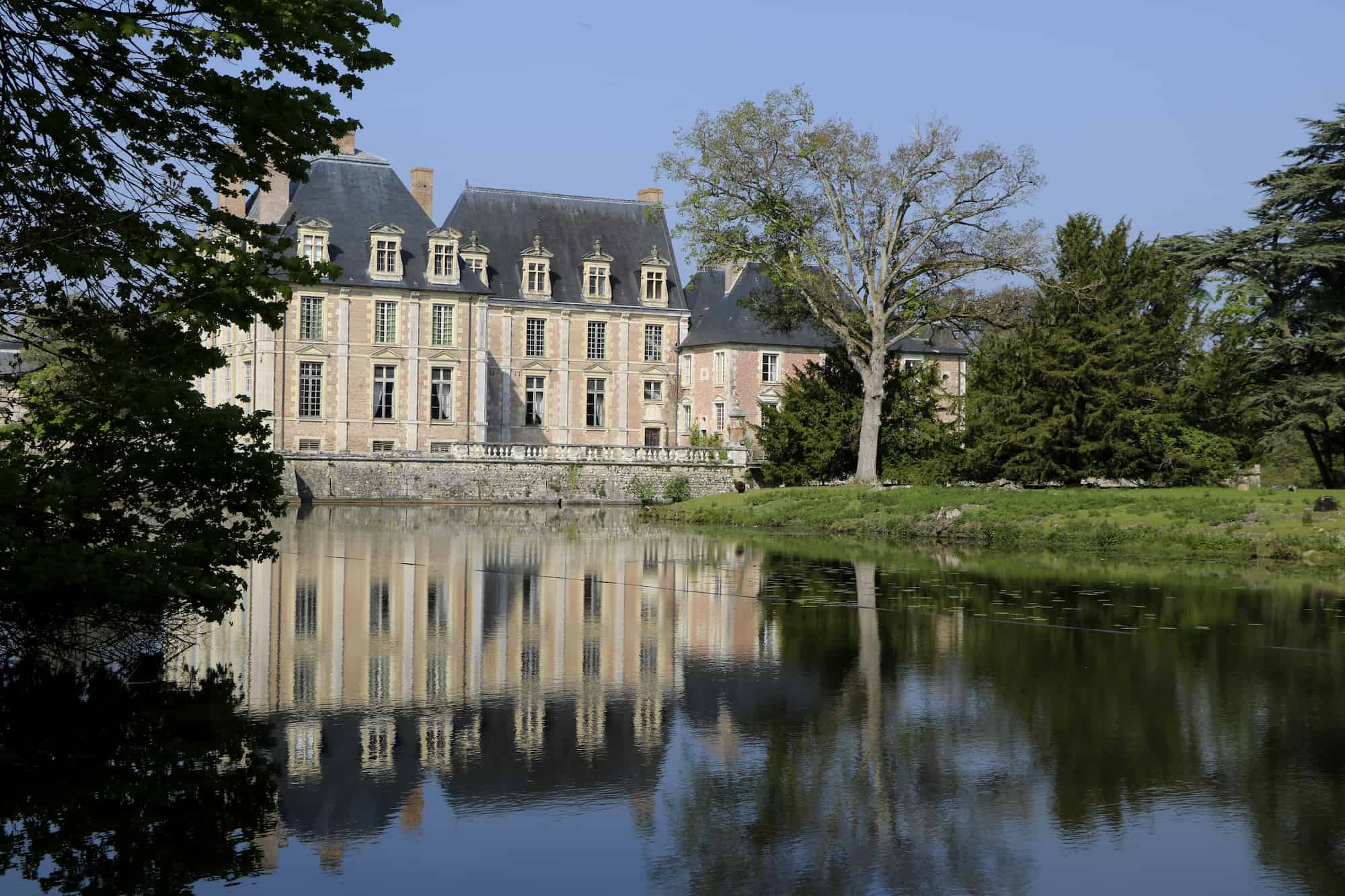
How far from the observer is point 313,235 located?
4797cm

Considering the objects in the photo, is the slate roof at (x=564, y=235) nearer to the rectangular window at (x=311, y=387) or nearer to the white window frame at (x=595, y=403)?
the white window frame at (x=595, y=403)

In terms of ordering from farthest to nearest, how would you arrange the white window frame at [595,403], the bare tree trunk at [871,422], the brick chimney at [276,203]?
the white window frame at [595,403], the brick chimney at [276,203], the bare tree trunk at [871,422]

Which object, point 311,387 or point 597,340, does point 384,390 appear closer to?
point 311,387

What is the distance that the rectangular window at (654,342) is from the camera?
2189 inches

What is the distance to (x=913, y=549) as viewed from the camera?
23922mm

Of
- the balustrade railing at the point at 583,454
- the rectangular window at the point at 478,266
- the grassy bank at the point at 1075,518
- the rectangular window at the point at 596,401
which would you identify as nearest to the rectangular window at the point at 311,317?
the balustrade railing at the point at 583,454

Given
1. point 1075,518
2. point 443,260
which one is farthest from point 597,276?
point 1075,518

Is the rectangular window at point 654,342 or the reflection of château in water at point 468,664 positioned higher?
the rectangular window at point 654,342

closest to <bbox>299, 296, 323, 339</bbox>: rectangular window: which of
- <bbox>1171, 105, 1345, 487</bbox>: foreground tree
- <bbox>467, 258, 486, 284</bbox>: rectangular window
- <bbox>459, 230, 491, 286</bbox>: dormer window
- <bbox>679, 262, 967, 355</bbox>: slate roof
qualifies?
<bbox>459, 230, 491, 286</bbox>: dormer window

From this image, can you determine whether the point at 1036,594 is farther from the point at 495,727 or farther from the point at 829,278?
the point at 829,278

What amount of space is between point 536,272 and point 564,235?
3042 millimetres

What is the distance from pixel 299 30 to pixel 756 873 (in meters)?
5.84

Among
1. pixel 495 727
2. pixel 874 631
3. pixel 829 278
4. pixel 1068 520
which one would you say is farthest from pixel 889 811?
pixel 829 278

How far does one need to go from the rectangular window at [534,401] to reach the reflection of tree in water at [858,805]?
44517 mm
